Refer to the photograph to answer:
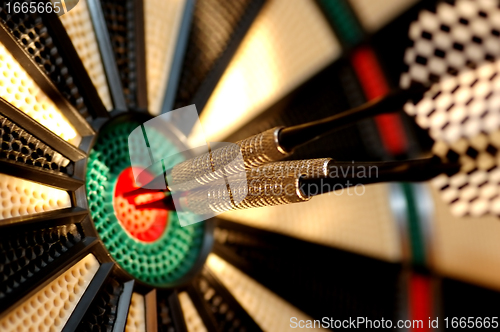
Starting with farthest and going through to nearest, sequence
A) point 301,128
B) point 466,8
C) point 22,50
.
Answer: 1. point 466,8
2. point 22,50
3. point 301,128

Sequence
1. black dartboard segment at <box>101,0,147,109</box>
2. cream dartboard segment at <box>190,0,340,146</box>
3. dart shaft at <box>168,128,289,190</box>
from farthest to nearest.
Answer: cream dartboard segment at <box>190,0,340,146</box>
black dartboard segment at <box>101,0,147,109</box>
dart shaft at <box>168,128,289,190</box>

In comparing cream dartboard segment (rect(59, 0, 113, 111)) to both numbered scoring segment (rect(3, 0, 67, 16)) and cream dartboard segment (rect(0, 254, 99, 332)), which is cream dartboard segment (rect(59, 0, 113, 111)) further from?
cream dartboard segment (rect(0, 254, 99, 332))

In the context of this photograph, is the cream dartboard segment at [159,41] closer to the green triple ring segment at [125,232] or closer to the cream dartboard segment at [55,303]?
the green triple ring segment at [125,232]

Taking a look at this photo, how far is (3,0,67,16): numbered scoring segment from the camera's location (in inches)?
22.4

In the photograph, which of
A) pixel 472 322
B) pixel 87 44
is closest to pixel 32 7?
pixel 87 44

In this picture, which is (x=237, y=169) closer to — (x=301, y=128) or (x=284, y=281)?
(x=301, y=128)

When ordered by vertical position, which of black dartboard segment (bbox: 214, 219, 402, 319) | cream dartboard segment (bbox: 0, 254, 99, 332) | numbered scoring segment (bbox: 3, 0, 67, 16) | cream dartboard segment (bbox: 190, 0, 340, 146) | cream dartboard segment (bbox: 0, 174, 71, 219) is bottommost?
black dartboard segment (bbox: 214, 219, 402, 319)

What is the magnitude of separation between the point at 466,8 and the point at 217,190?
1.67ft

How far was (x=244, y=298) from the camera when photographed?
79cm

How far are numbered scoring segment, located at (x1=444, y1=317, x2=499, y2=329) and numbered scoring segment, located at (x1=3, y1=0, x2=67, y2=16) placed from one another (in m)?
0.87

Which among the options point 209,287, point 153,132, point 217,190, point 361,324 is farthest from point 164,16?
point 361,324

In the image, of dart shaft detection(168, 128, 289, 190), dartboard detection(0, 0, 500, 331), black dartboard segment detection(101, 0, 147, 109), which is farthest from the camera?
black dartboard segment detection(101, 0, 147, 109)

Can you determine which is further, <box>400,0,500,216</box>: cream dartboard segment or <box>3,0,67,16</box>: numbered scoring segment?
<box>400,0,500,216</box>: cream dartboard segment

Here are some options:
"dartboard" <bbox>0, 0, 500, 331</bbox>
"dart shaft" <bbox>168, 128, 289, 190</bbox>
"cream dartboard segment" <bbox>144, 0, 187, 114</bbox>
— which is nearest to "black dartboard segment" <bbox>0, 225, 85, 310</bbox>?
"dartboard" <bbox>0, 0, 500, 331</bbox>
